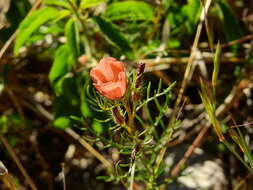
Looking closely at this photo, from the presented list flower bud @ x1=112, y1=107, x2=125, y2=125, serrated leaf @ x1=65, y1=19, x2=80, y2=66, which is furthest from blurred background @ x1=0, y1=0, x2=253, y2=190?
flower bud @ x1=112, y1=107, x2=125, y2=125

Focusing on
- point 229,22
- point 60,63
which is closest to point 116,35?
point 60,63

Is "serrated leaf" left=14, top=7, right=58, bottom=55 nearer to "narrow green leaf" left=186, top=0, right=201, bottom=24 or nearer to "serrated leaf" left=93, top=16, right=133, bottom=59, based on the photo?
"serrated leaf" left=93, top=16, right=133, bottom=59

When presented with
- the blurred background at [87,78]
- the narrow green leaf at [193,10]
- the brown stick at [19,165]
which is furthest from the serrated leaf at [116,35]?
the brown stick at [19,165]

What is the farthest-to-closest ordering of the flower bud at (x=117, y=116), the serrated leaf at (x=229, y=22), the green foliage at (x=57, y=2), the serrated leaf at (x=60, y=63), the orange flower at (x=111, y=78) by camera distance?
1. the serrated leaf at (x=229, y=22)
2. the serrated leaf at (x=60, y=63)
3. the green foliage at (x=57, y=2)
4. the flower bud at (x=117, y=116)
5. the orange flower at (x=111, y=78)

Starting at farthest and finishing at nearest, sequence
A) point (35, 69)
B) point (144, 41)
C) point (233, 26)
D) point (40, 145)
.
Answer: point (35, 69)
point (40, 145)
point (144, 41)
point (233, 26)

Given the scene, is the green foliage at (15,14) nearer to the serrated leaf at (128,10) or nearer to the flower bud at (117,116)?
the serrated leaf at (128,10)

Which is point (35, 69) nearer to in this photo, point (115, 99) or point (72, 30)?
point (72, 30)

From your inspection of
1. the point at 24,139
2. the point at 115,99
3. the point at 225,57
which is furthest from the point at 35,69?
the point at 115,99
